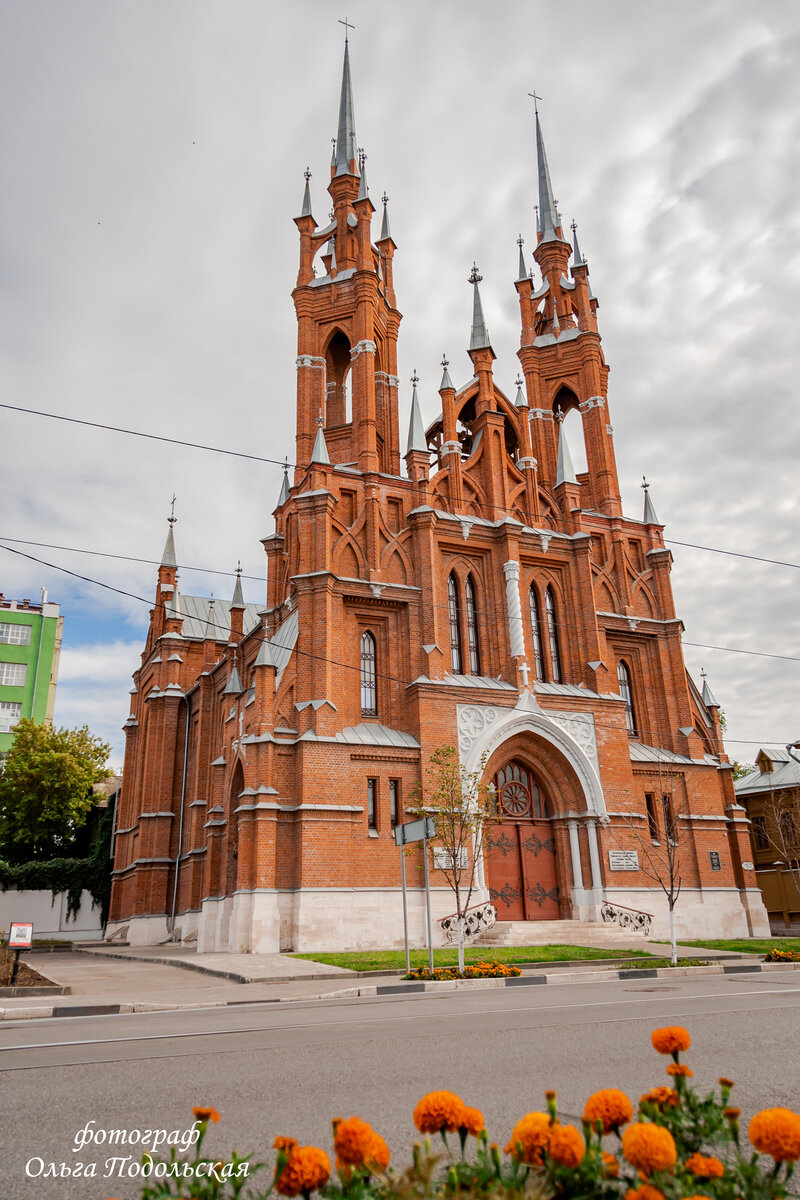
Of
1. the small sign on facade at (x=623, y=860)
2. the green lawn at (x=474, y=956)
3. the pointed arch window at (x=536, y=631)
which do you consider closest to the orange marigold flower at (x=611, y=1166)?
the green lawn at (x=474, y=956)

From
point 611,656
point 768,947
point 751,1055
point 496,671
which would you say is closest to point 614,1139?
point 751,1055

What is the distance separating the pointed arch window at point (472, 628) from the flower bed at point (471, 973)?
13.4 m

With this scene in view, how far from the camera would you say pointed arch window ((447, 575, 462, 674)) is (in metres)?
29.9

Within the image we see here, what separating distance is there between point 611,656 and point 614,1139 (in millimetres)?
28794

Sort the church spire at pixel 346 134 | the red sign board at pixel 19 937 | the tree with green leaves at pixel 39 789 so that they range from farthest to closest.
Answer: the tree with green leaves at pixel 39 789
the church spire at pixel 346 134
the red sign board at pixel 19 937

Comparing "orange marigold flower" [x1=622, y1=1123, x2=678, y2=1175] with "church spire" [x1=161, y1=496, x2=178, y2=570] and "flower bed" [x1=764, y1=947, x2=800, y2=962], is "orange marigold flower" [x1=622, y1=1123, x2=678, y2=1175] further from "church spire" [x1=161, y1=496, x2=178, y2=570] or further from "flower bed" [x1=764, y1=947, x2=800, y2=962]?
"church spire" [x1=161, y1=496, x2=178, y2=570]

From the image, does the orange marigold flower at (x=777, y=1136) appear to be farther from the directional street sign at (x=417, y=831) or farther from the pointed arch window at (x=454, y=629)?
the pointed arch window at (x=454, y=629)

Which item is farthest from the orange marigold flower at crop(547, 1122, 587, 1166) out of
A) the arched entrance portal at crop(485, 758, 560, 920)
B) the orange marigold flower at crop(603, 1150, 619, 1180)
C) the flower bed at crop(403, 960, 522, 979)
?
the arched entrance portal at crop(485, 758, 560, 920)

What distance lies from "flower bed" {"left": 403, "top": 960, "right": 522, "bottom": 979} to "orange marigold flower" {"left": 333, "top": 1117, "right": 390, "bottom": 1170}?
48.9 feet

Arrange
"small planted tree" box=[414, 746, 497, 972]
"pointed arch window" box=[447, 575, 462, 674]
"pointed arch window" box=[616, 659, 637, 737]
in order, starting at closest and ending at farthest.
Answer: "small planted tree" box=[414, 746, 497, 972]
"pointed arch window" box=[447, 575, 462, 674]
"pointed arch window" box=[616, 659, 637, 737]

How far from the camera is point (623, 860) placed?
28844mm

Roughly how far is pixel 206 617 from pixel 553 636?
21.0 meters

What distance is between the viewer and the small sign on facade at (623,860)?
28641mm

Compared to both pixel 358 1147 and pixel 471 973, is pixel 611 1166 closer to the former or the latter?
pixel 358 1147
